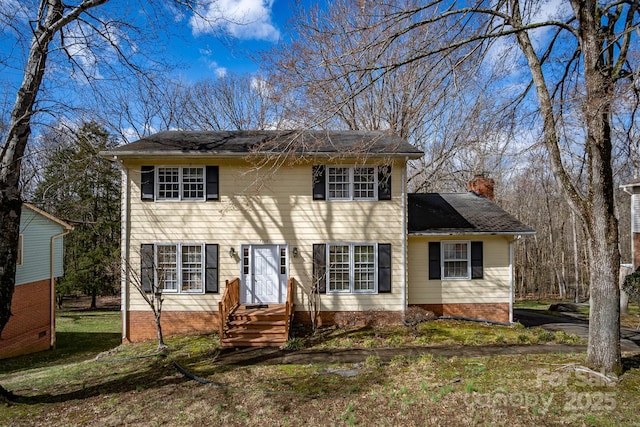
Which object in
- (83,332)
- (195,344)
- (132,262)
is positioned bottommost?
(83,332)

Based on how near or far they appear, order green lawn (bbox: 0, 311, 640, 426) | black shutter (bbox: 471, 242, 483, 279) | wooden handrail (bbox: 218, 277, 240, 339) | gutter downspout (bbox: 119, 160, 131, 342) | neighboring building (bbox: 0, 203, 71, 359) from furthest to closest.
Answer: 1. neighboring building (bbox: 0, 203, 71, 359)
2. black shutter (bbox: 471, 242, 483, 279)
3. gutter downspout (bbox: 119, 160, 131, 342)
4. wooden handrail (bbox: 218, 277, 240, 339)
5. green lawn (bbox: 0, 311, 640, 426)

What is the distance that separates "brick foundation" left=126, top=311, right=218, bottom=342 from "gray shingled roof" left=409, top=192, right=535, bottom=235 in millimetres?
6819

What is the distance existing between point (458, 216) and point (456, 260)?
1.54 metres

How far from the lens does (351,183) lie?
10391mm

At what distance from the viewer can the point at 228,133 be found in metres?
11.9

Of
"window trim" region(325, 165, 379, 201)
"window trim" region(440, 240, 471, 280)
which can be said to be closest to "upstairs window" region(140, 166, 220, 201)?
"window trim" region(325, 165, 379, 201)

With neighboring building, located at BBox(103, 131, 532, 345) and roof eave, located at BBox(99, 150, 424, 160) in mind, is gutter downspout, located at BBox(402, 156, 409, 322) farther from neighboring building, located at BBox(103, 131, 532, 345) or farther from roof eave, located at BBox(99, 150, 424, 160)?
roof eave, located at BBox(99, 150, 424, 160)

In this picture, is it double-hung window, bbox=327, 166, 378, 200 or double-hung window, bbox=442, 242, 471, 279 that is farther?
double-hung window, bbox=442, 242, 471, 279

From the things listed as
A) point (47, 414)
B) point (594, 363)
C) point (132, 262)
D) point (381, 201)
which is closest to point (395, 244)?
point (381, 201)

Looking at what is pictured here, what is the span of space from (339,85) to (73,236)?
937 inches

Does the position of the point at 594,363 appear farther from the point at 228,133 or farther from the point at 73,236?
the point at 73,236

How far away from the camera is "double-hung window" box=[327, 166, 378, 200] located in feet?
34.1

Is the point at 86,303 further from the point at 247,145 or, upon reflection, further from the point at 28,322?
the point at 247,145

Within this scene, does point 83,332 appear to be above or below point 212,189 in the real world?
below
